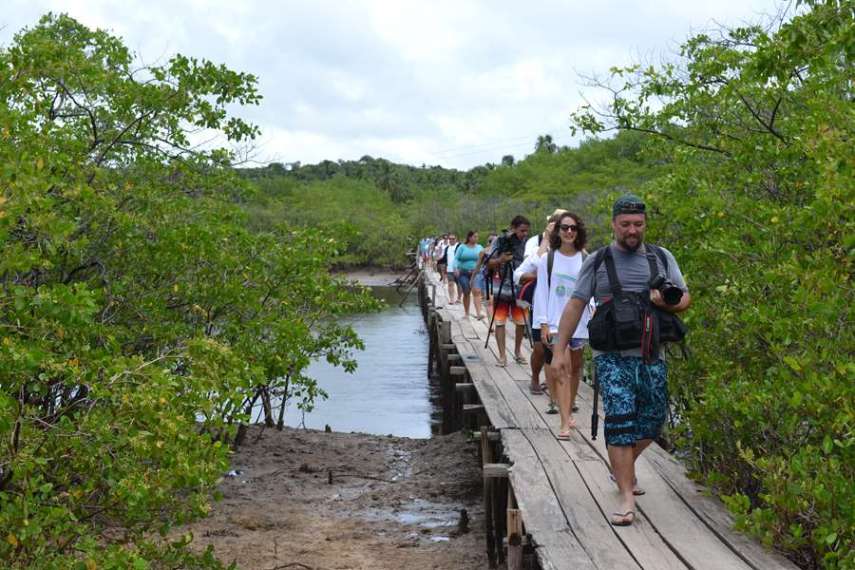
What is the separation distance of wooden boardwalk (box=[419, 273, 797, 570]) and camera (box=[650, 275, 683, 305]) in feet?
3.81

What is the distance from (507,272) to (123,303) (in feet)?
14.9

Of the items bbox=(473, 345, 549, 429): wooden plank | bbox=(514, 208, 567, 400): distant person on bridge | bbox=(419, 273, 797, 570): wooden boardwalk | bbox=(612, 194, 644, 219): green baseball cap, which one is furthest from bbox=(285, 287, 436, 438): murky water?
bbox=(612, 194, 644, 219): green baseball cap

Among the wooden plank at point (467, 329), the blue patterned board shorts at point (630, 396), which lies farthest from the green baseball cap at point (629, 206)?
the wooden plank at point (467, 329)

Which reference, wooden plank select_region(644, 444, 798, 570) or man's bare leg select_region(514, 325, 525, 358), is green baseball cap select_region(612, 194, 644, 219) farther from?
man's bare leg select_region(514, 325, 525, 358)

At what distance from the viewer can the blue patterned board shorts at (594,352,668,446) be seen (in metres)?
5.97

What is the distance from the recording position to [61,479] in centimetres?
568

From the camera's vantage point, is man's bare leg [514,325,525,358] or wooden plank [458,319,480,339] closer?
man's bare leg [514,325,525,358]

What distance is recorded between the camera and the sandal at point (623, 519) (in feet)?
19.5

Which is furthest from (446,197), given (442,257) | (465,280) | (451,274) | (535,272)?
(535,272)

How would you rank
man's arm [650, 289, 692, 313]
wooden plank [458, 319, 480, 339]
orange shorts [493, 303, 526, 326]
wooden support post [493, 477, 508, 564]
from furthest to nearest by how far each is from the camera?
wooden plank [458, 319, 480, 339] → orange shorts [493, 303, 526, 326] → wooden support post [493, 477, 508, 564] → man's arm [650, 289, 692, 313]

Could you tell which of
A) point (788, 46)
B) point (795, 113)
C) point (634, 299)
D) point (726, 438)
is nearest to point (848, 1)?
point (788, 46)

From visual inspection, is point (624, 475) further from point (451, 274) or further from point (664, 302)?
point (451, 274)

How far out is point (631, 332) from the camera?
5.91m

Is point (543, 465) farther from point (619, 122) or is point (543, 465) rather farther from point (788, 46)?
point (619, 122)
